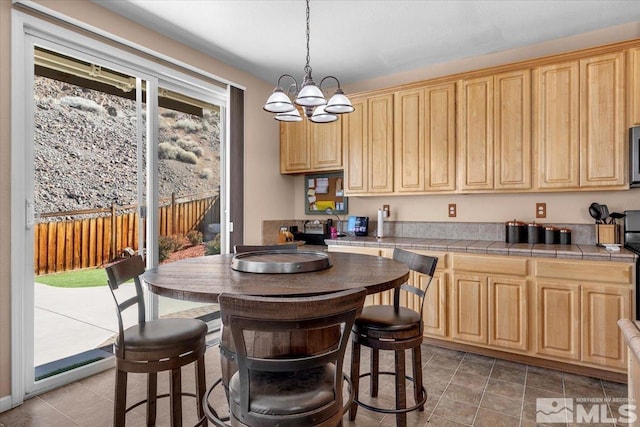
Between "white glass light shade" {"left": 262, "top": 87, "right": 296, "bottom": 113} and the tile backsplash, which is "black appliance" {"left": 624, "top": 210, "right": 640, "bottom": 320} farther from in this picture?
"white glass light shade" {"left": 262, "top": 87, "right": 296, "bottom": 113}

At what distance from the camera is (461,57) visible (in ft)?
11.7

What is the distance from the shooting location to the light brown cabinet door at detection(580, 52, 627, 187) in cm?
271

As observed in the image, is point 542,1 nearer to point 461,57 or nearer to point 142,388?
point 461,57

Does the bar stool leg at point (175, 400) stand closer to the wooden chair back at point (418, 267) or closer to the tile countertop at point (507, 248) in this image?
the wooden chair back at point (418, 267)

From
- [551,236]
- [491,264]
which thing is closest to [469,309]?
[491,264]

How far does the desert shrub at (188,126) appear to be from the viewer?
3.40 m

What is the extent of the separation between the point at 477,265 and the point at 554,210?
896 mm

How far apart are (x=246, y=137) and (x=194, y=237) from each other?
3.92ft

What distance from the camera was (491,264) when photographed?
9.59 ft

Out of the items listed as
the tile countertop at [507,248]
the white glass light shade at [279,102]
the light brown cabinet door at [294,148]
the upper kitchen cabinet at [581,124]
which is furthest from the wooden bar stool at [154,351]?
the upper kitchen cabinet at [581,124]

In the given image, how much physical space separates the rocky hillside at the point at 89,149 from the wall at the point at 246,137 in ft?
0.76

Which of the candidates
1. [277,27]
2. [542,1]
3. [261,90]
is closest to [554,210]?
[542,1]

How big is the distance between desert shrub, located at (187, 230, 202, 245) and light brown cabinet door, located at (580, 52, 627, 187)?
10.8 feet

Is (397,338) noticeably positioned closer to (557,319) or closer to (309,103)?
(309,103)
